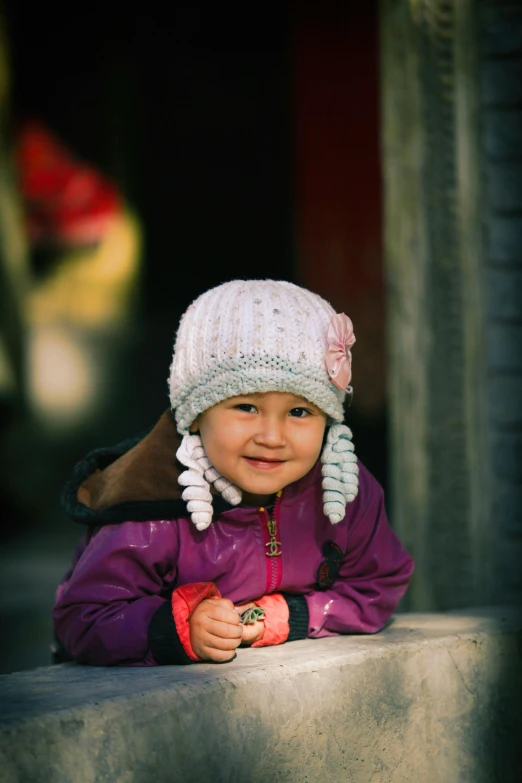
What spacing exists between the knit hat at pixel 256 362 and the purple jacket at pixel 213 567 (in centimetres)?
7

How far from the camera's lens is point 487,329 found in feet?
11.0

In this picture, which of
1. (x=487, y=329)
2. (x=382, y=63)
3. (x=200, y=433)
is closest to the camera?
(x=200, y=433)

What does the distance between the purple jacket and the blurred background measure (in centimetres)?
293

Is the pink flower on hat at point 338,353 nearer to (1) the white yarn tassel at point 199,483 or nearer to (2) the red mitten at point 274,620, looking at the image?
(1) the white yarn tassel at point 199,483

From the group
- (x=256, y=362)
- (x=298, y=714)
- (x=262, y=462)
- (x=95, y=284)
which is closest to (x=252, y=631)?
(x=298, y=714)

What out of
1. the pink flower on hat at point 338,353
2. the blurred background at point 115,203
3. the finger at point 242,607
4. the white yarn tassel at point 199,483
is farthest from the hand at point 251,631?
the blurred background at point 115,203

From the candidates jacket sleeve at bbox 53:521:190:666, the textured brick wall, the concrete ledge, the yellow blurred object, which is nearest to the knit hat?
jacket sleeve at bbox 53:521:190:666

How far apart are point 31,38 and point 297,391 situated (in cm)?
456

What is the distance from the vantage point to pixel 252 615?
212cm

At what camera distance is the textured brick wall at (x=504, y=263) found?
3.29 metres

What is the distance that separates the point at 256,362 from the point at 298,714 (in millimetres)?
699

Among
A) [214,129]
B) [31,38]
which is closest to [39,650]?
[214,129]

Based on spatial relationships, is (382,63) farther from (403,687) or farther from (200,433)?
(403,687)

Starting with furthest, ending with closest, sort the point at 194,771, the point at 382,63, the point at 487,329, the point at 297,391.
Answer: the point at 382,63 < the point at 487,329 < the point at 297,391 < the point at 194,771
